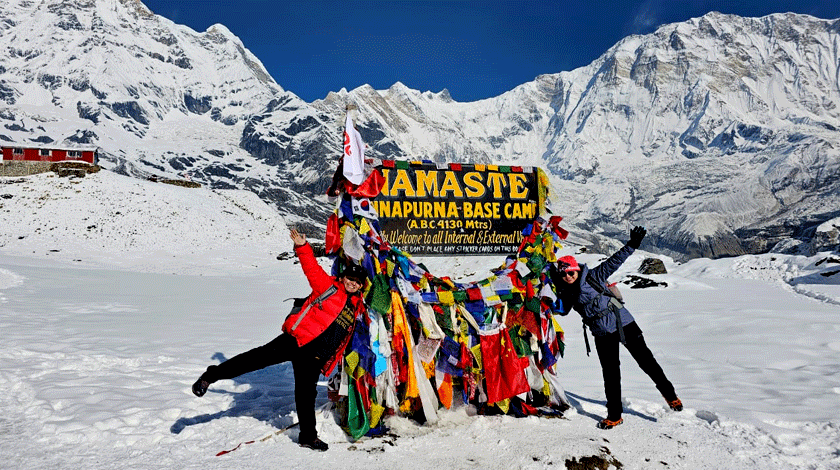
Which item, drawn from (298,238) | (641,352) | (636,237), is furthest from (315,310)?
(641,352)

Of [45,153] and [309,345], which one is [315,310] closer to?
[309,345]

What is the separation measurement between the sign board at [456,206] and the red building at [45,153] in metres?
65.2

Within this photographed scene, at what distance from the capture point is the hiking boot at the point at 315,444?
499cm

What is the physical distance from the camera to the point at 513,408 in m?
6.22

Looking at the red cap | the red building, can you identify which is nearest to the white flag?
the red cap

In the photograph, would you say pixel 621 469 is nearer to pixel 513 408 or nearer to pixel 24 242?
pixel 513 408

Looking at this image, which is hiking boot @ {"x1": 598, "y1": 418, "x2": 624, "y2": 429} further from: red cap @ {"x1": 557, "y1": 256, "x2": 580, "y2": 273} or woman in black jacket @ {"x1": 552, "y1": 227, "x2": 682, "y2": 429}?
red cap @ {"x1": 557, "y1": 256, "x2": 580, "y2": 273}

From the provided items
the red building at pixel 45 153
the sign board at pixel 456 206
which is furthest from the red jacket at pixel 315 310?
the red building at pixel 45 153

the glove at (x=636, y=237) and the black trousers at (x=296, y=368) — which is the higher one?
the glove at (x=636, y=237)

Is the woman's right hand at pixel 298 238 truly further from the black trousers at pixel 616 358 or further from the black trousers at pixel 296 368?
the black trousers at pixel 616 358

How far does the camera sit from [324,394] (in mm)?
7000

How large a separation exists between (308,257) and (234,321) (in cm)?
945

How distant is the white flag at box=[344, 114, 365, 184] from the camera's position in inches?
224

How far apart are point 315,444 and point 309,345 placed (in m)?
0.99
